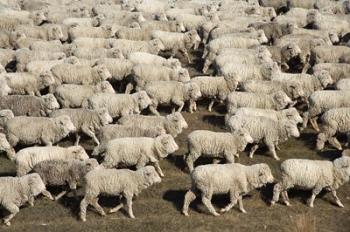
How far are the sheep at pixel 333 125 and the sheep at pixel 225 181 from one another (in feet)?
12.7

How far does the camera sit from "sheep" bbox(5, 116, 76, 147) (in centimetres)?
1873

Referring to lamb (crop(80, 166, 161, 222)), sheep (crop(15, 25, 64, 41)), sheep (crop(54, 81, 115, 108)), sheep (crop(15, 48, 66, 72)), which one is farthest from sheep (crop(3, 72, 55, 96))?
lamb (crop(80, 166, 161, 222))

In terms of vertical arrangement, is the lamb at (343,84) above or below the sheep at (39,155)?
above

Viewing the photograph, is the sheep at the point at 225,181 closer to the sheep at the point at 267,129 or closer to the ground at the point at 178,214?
the ground at the point at 178,214

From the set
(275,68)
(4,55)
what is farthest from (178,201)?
(4,55)

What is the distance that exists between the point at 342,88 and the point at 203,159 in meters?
6.31

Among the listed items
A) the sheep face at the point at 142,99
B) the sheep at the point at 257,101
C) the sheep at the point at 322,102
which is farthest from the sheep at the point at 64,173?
the sheep at the point at 322,102

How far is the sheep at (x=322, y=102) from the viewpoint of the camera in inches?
819

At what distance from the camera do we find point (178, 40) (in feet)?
88.3

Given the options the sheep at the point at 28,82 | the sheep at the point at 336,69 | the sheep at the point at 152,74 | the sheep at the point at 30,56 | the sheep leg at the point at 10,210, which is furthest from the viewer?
the sheep at the point at 30,56

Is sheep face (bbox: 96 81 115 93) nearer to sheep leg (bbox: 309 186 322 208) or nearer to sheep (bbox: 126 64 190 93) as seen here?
sheep (bbox: 126 64 190 93)

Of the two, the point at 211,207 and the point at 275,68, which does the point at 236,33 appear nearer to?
the point at 275,68

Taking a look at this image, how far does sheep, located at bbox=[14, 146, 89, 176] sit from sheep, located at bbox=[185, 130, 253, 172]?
2.98m

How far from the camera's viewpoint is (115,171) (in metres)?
16.0
